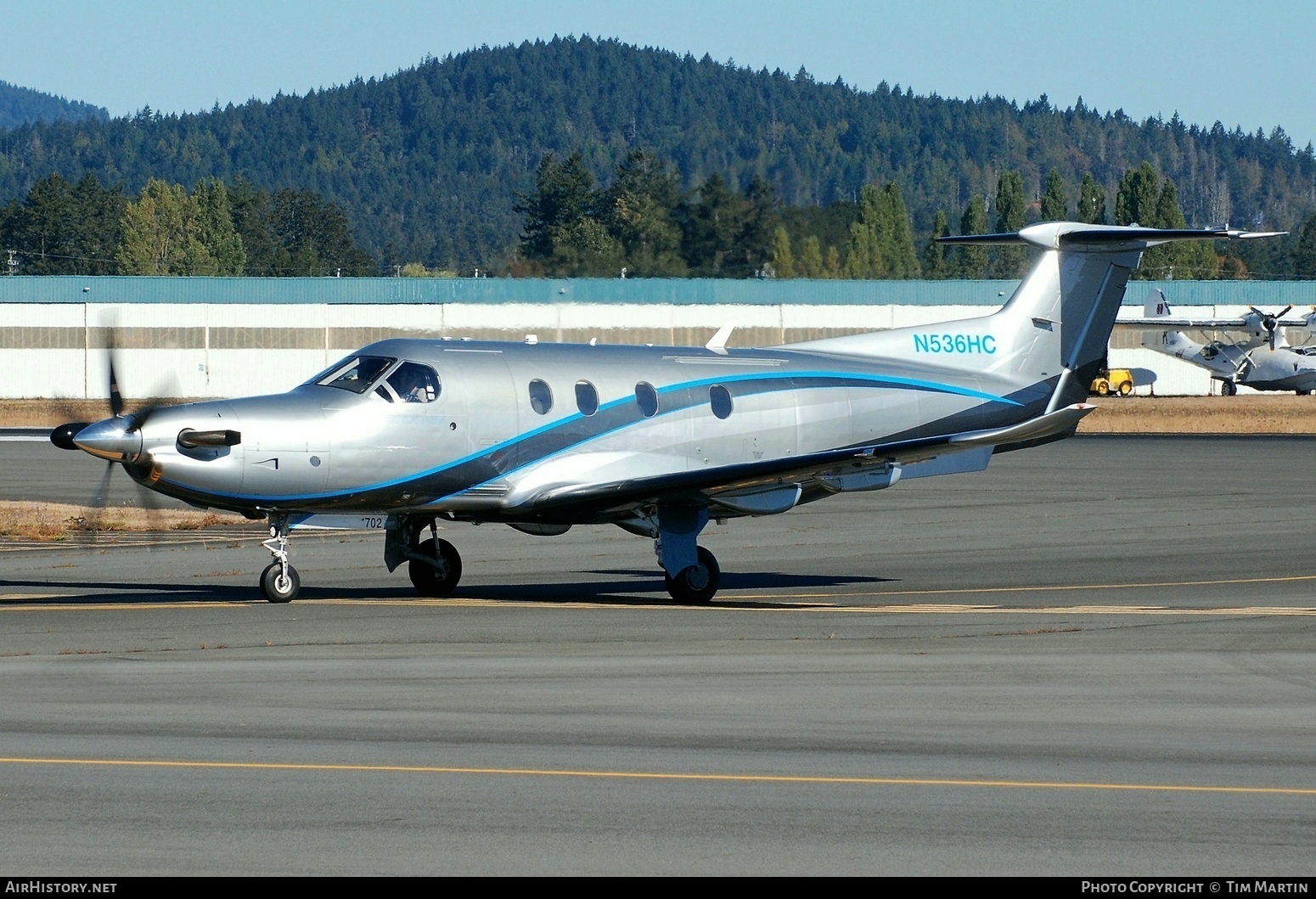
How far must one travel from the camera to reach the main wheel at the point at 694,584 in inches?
746

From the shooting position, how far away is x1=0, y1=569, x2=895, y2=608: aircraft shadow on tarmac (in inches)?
749

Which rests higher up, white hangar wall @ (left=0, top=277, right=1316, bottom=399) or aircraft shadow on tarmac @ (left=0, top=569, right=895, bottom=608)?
white hangar wall @ (left=0, top=277, right=1316, bottom=399)

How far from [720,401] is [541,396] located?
7.86 feet

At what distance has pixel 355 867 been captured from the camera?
7.42 m

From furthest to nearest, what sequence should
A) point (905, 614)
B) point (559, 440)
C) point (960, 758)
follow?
point (559, 440), point (905, 614), point (960, 758)

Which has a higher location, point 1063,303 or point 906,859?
point 1063,303

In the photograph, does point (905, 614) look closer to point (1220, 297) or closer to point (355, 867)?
point (355, 867)

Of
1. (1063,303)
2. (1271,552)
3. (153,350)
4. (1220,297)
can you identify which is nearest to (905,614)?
(1063,303)

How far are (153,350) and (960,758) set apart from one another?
234ft

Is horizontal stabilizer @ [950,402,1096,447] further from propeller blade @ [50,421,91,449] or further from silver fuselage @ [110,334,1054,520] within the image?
propeller blade @ [50,421,91,449]

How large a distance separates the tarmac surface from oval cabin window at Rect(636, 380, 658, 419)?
7.35ft

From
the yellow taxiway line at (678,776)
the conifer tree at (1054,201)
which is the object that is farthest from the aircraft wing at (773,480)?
the conifer tree at (1054,201)

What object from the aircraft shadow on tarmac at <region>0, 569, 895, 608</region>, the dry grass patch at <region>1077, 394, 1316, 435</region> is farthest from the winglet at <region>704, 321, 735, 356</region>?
the dry grass patch at <region>1077, 394, 1316, 435</region>

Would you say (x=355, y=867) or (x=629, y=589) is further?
(x=629, y=589)
